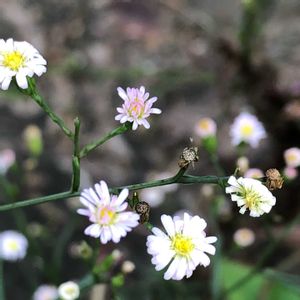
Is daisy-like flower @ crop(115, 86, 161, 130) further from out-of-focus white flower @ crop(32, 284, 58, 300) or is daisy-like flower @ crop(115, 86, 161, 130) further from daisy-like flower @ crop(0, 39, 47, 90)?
out-of-focus white flower @ crop(32, 284, 58, 300)

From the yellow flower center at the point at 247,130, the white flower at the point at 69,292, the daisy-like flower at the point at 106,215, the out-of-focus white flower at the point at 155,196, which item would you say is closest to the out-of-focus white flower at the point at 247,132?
the yellow flower center at the point at 247,130

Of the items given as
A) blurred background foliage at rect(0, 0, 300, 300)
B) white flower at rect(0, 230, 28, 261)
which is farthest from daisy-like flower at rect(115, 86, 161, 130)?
white flower at rect(0, 230, 28, 261)

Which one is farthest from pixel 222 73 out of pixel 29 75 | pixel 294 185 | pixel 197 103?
pixel 29 75

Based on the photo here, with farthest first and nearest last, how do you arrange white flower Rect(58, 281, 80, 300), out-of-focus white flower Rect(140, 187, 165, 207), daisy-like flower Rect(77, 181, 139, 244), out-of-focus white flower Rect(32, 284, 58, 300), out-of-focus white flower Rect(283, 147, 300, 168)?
1. out-of-focus white flower Rect(140, 187, 165, 207)
2. out-of-focus white flower Rect(32, 284, 58, 300)
3. out-of-focus white flower Rect(283, 147, 300, 168)
4. white flower Rect(58, 281, 80, 300)
5. daisy-like flower Rect(77, 181, 139, 244)

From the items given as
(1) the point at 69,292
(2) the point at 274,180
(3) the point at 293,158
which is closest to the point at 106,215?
(2) the point at 274,180

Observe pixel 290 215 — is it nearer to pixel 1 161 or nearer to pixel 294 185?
pixel 294 185

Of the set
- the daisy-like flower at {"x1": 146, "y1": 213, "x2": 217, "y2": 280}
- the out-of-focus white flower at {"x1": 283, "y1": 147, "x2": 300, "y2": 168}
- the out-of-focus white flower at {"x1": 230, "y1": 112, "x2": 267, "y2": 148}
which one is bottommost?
the daisy-like flower at {"x1": 146, "y1": 213, "x2": 217, "y2": 280}

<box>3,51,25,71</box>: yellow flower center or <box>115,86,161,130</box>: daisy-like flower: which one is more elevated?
<box>3,51,25,71</box>: yellow flower center
